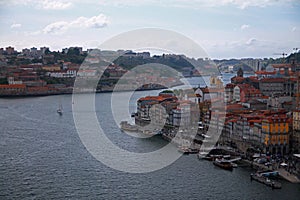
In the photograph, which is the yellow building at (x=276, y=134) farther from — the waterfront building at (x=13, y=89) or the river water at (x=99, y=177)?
the waterfront building at (x=13, y=89)

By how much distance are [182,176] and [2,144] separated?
349 centimetres

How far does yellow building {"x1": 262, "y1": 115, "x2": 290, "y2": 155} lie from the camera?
7242mm

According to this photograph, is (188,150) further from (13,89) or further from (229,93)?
(13,89)

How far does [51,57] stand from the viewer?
28.4 meters

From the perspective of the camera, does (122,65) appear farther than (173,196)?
Yes

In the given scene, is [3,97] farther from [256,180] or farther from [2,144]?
Answer: [256,180]

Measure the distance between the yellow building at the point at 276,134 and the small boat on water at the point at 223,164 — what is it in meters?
0.83

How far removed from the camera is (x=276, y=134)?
728cm

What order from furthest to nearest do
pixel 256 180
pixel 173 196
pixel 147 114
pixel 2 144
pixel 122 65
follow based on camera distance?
pixel 122 65 < pixel 147 114 < pixel 2 144 < pixel 256 180 < pixel 173 196

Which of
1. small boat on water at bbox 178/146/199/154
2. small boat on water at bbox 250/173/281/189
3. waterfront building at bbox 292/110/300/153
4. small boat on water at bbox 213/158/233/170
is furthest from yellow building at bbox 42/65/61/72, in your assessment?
small boat on water at bbox 250/173/281/189

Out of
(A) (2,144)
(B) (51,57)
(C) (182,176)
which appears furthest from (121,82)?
(C) (182,176)

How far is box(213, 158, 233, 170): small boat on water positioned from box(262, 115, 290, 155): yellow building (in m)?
0.83

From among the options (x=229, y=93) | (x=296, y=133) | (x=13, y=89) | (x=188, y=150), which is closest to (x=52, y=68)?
(x=13, y=89)

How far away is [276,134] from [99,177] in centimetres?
281
